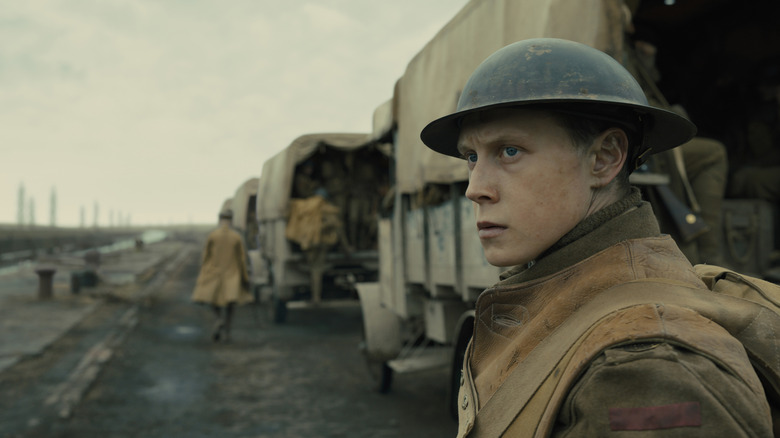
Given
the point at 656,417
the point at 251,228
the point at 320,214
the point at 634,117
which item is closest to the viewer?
the point at 656,417

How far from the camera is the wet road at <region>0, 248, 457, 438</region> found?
16.6 feet

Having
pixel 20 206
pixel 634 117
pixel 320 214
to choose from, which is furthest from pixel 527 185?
pixel 20 206

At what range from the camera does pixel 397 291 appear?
5.68m

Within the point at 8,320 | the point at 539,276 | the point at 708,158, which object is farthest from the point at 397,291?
the point at 8,320

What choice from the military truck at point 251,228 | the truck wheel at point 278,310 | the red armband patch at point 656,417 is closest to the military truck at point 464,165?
the red armband patch at point 656,417

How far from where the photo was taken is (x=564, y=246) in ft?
3.97

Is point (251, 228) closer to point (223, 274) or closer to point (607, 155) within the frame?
point (223, 274)

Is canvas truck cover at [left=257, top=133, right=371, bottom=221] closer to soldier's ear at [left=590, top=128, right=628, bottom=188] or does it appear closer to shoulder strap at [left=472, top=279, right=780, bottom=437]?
soldier's ear at [left=590, top=128, right=628, bottom=188]

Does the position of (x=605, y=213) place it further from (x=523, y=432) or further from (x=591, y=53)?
(x=523, y=432)

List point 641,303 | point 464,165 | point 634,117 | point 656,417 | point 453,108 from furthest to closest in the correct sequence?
1. point 453,108
2. point 464,165
3. point 634,117
4. point 641,303
5. point 656,417

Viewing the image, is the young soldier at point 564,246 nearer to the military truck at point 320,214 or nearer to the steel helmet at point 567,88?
the steel helmet at point 567,88

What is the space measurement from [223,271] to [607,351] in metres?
9.50

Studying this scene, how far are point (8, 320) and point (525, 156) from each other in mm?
11812

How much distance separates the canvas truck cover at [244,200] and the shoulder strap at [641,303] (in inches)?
598
